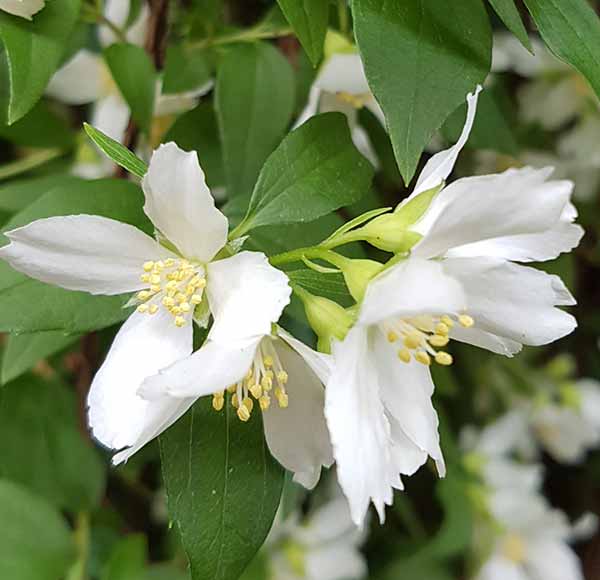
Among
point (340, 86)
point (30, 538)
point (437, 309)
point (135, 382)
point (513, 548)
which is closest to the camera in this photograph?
point (437, 309)

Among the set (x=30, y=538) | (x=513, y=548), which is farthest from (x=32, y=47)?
(x=513, y=548)

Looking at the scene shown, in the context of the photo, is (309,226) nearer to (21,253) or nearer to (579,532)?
(21,253)

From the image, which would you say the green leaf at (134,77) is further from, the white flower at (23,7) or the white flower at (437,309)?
the white flower at (437,309)

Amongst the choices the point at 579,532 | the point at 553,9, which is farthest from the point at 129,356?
the point at 579,532

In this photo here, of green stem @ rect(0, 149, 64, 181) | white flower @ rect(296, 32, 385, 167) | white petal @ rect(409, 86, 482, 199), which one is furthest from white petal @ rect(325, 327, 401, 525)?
green stem @ rect(0, 149, 64, 181)

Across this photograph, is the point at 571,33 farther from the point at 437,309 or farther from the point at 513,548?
the point at 513,548

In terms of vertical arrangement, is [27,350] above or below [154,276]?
below

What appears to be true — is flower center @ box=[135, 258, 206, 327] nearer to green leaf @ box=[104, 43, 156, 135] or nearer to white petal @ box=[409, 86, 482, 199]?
white petal @ box=[409, 86, 482, 199]
